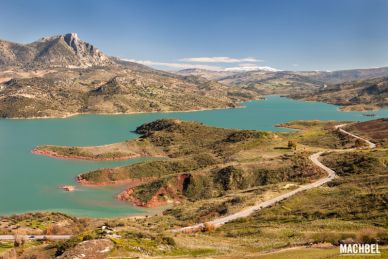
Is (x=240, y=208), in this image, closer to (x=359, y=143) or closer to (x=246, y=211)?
(x=246, y=211)

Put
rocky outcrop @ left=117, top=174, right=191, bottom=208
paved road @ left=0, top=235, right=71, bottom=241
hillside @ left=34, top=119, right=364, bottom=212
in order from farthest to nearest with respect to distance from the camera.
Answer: rocky outcrop @ left=117, top=174, right=191, bottom=208 → hillside @ left=34, top=119, right=364, bottom=212 → paved road @ left=0, top=235, right=71, bottom=241

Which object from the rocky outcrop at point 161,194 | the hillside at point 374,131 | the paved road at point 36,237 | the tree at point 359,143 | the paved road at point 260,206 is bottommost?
the rocky outcrop at point 161,194

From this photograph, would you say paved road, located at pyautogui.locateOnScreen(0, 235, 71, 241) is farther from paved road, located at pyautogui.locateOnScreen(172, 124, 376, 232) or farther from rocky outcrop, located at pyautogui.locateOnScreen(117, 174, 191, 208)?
rocky outcrop, located at pyautogui.locateOnScreen(117, 174, 191, 208)

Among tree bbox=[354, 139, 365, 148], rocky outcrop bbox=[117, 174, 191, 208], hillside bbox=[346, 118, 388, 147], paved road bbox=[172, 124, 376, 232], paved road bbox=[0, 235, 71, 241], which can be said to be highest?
hillside bbox=[346, 118, 388, 147]

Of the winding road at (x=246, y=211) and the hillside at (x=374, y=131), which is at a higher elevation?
the hillside at (x=374, y=131)

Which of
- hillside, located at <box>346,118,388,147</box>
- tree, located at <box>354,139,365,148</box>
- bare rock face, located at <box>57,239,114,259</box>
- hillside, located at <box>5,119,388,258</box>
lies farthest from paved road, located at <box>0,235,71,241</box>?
hillside, located at <box>346,118,388,147</box>

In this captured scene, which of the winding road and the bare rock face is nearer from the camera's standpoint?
the bare rock face

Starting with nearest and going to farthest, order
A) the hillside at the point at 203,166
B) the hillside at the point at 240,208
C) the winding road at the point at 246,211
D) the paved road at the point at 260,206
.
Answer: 1. the hillside at the point at 240,208
2. the winding road at the point at 246,211
3. the paved road at the point at 260,206
4. the hillside at the point at 203,166

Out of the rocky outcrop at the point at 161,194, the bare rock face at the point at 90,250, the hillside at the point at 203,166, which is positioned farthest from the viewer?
the rocky outcrop at the point at 161,194

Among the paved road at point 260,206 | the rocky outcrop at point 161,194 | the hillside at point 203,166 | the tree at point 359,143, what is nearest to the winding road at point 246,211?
the paved road at point 260,206

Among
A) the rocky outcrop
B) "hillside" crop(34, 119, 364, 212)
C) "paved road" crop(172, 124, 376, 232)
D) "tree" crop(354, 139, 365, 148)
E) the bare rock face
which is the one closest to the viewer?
the bare rock face

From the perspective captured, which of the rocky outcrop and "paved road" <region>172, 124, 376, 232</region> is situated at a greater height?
"paved road" <region>172, 124, 376, 232</region>

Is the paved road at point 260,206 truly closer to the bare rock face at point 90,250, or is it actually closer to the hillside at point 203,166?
the hillside at point 203,166
